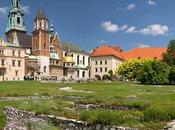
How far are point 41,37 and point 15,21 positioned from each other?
55.6ft

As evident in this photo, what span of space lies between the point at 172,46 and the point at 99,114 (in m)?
81.7

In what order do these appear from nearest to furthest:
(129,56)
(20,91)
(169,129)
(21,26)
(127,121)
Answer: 1. (169,129)
2. (127,121)
3. (20,91)
4. (21,26)
5. (129,56)

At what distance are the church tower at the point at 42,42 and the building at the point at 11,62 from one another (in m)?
10.5

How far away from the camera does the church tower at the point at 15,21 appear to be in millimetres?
122025

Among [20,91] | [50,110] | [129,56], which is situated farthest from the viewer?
[129,56]

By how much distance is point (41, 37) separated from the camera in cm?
11231

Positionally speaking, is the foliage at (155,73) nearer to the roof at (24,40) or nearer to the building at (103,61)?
the roof at (24,40)

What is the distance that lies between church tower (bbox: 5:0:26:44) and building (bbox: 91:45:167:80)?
28.6m

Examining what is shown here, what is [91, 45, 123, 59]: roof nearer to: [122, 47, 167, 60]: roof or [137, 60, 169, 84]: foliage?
[122, 47, 167, 60]: roof

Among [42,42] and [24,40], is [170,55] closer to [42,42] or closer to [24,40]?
[42,42]

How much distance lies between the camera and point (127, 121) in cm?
1742

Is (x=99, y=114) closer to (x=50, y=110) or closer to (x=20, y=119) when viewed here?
(x=50, y=110)

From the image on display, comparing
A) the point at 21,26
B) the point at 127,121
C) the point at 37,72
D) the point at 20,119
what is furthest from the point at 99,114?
the point at 21,26

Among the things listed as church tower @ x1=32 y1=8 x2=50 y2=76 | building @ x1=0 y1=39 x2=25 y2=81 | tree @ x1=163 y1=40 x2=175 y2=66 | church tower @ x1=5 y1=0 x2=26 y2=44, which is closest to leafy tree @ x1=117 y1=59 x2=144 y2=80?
tree @ x1=163 y1=40 x2=175 y2=66
